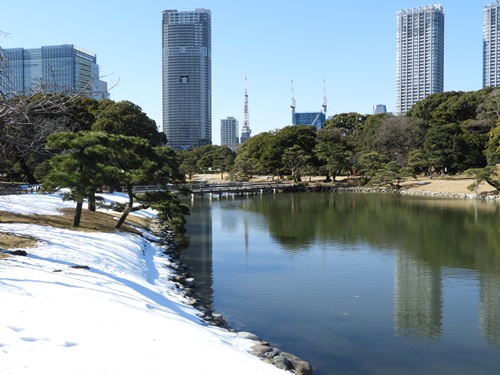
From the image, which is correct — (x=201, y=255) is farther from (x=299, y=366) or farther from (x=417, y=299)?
(x=299, y=366)

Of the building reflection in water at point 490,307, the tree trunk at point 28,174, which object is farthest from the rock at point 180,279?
the tree trunk at point 28,174

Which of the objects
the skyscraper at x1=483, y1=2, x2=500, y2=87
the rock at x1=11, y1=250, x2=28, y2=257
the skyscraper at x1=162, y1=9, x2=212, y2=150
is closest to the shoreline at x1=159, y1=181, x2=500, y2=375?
the rock at x1=11, y1=250, x2=28, y2=257

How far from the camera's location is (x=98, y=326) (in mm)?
6398

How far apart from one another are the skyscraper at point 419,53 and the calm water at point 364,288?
395 feet

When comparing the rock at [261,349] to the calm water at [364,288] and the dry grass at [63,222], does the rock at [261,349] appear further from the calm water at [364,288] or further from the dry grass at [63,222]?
the dry grass at [63,222]

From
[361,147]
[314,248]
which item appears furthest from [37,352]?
[361,147]

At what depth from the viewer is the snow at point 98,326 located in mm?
5367

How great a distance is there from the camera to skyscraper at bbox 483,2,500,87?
454ft

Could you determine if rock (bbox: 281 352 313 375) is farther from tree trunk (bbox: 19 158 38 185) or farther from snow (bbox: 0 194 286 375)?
tree trunk (bbox: 19 158 38 185)

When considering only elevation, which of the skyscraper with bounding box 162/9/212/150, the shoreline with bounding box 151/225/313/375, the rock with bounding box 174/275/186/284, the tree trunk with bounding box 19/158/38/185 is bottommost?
the shoreline with bounding box 151/225/313/375

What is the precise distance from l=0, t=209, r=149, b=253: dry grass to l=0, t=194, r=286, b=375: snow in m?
0.54

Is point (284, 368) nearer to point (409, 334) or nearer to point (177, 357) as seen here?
point (177, 357)

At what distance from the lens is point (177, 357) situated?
19.2 feet

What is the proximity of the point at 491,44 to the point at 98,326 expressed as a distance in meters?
155
